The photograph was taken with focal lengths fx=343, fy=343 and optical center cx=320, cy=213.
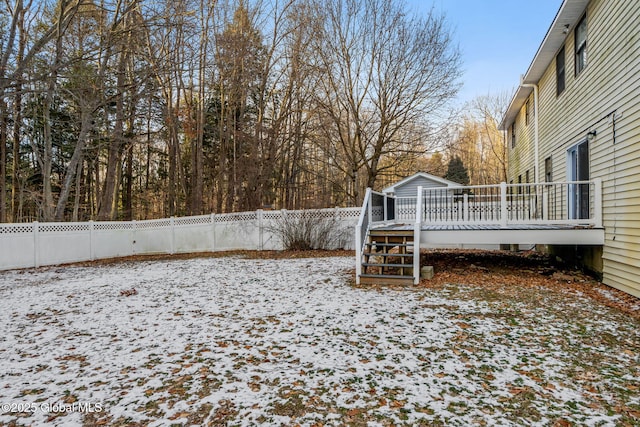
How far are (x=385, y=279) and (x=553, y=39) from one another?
6459 mm

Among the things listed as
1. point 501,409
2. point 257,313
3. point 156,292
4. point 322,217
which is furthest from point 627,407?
point 322,217

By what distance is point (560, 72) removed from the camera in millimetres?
7895

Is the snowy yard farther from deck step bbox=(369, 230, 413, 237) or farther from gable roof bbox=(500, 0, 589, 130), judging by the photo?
gable roof bbox=(500, 0, 589, 130)

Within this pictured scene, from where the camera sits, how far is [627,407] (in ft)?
7.60

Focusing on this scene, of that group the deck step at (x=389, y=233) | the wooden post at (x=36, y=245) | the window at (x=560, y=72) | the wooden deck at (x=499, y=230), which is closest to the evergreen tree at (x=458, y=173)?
the window at (x=560, y=72)

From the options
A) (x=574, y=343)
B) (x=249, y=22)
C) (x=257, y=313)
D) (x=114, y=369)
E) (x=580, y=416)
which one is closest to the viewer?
(x=580, y=416)

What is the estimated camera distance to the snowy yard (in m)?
2.33

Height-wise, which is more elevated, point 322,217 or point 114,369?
point 322,217

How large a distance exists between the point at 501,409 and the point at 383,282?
380cm

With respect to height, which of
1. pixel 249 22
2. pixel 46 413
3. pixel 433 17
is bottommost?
pixel 46 413

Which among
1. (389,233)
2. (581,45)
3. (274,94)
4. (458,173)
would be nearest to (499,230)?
(389,233)

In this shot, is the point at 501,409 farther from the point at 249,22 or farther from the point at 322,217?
the point at 249,22

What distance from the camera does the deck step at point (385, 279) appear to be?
237 inches

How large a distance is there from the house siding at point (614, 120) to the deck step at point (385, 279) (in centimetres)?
313
